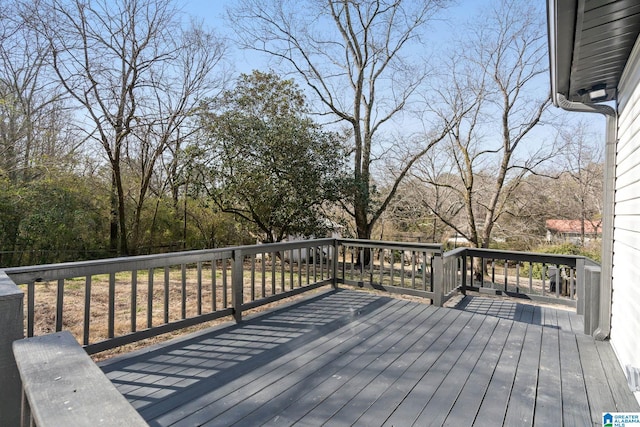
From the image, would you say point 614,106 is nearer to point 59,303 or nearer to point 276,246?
point 276,246

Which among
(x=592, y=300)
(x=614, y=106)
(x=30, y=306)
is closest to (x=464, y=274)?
(x=592, y=300)

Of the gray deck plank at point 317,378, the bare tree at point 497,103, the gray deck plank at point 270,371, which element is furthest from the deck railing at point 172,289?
the bare tree at point 497,103

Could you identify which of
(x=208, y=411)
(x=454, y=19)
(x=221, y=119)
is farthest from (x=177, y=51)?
(x=208, y=411)

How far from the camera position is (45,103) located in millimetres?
8336

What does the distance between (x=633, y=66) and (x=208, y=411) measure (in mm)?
3583

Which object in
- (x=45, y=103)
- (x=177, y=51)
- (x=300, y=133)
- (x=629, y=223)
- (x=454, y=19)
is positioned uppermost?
(x=454, y=19)

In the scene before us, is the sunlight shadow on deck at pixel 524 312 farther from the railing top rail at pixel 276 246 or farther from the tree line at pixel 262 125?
the tree line at pixel 262 125

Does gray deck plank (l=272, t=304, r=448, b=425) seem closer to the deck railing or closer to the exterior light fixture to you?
the deck railing

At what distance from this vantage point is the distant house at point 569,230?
40.5 feet

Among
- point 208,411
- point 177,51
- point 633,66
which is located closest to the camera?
point 208,411

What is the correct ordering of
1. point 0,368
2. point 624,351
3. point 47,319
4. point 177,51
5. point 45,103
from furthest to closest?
point 177,51 < point 45,103 < point 47,319 < point 624,351 < point 0,368

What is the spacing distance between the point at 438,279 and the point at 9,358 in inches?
159

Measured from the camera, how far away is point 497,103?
35.9 ft

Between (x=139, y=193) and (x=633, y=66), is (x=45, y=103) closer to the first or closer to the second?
(x=139, y=193)
